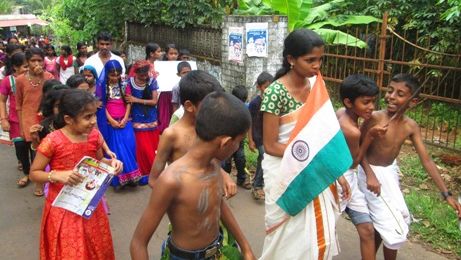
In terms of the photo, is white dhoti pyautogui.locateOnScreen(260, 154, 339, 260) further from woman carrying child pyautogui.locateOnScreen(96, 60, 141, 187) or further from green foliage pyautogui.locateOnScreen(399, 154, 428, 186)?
green foliage pyautogui.locateOnScreen(399, 154, 428, 186)

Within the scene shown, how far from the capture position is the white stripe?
7.91 feet

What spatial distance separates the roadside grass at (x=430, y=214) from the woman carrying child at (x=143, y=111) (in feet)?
10.00

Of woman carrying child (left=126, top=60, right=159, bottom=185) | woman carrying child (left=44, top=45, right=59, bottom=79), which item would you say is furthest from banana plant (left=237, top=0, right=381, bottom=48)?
woman carrying child (left=44, top=45, right=59, bottom=79)

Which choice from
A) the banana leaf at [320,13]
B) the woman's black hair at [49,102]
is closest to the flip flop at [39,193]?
the woman's black hair at [49,102]

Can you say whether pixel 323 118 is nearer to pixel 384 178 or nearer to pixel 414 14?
pixel 384 178

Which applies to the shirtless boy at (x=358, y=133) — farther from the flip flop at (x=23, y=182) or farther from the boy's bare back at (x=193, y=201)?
the flip flop at (x=23, y=182)

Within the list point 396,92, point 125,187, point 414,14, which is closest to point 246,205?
point 125,187

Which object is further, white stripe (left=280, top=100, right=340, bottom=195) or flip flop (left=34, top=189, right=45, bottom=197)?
flip flop (left=34, top=189, right=45, bottom=197)

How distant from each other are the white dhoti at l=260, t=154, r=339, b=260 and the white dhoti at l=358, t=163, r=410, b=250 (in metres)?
0.44

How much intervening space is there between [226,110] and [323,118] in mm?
825

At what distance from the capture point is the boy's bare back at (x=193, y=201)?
1.86 meters

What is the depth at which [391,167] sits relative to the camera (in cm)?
310

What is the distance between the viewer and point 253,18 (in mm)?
6816

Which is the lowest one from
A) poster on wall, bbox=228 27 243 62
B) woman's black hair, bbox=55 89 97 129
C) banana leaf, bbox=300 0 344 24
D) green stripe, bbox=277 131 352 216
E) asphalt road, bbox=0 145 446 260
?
asphalt road, bbox=0 145 446 260
